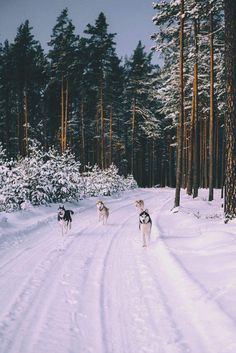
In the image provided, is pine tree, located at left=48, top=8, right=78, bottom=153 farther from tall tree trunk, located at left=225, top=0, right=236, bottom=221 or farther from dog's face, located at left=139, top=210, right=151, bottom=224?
dog's face, located at left=139, top=210, right=151, bottom=224

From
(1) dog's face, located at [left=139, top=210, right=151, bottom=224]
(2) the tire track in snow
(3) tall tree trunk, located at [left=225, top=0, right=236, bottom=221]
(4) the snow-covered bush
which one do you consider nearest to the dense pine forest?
(3) tall tree trunk, located at [left=225, top=0, right=236, bottom=221]

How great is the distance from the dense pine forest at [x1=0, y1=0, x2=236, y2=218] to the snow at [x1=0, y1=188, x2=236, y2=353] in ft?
12.7

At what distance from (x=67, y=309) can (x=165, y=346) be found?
6.34ft

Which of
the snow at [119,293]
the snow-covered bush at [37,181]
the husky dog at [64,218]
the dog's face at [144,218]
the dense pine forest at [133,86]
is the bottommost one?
the snow at [119,293]

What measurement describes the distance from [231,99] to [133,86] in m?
36.7

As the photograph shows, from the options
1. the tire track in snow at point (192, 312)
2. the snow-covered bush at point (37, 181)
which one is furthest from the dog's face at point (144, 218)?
the snow-covered bush at point (37, 181)

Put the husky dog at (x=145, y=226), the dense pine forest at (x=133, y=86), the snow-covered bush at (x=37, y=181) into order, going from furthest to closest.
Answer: the dense pine forest at (x=133, y=86)
the snow-covered bush at (x=37, y=181)
the husky dog at (x=145, y=226)

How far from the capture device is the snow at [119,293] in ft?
15.7

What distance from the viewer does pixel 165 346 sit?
4625 mm

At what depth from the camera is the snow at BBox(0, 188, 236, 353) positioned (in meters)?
4.79

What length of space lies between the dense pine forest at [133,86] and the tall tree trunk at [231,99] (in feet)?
0.11

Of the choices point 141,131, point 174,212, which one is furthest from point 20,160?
point 141,131

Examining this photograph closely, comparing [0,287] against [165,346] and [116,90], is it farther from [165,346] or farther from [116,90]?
[116,90]

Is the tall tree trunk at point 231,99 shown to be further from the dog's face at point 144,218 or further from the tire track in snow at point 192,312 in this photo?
the tire track in snow at point 192,312
